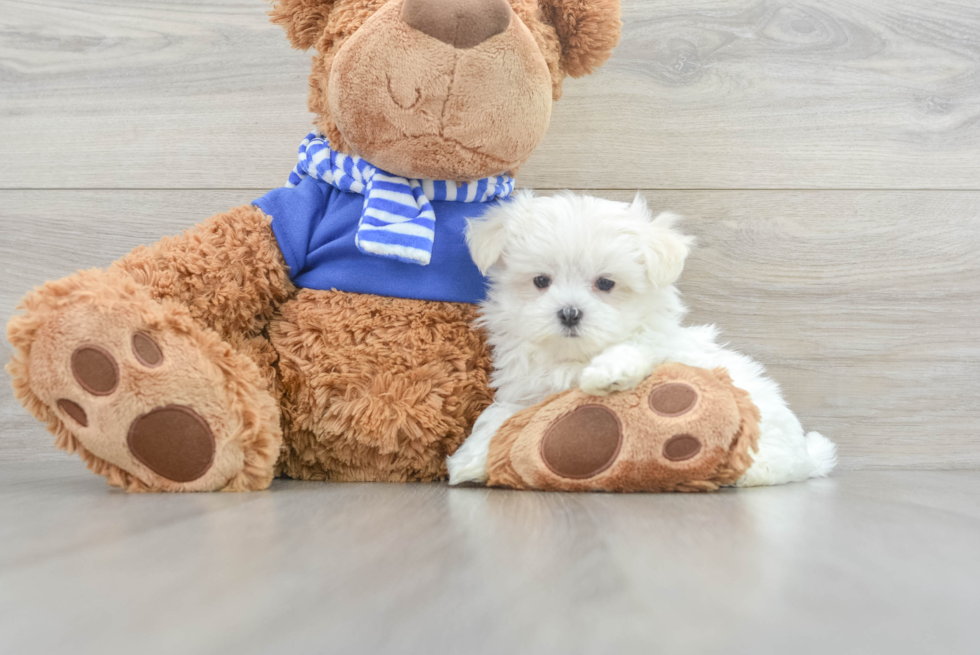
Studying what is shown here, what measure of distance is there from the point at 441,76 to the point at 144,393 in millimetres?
454

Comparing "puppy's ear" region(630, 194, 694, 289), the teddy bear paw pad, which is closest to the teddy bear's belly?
the teddy bear paw pad

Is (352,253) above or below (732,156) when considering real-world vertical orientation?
below

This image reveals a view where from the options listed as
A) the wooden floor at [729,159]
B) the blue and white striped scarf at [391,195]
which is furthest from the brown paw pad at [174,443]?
the wooden floor at [729,159]

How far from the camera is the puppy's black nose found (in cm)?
84

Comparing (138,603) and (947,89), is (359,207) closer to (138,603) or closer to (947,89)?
(138,603)

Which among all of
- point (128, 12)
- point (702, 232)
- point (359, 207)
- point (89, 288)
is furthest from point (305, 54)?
point (702, 232)

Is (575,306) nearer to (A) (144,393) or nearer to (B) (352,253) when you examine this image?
(B) (352,253)

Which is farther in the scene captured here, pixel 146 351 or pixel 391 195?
pixel 391 195

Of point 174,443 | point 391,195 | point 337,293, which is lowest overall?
point 174,443

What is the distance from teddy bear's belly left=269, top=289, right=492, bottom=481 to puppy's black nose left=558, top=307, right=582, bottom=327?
0.14 metres

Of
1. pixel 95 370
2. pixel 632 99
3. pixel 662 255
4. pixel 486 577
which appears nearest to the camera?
pixel 486 577

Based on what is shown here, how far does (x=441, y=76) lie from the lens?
31.6 inches

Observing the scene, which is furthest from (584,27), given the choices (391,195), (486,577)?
(486,577)

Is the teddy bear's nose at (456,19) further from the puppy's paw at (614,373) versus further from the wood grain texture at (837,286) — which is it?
the wood grain texture at (837,286)
